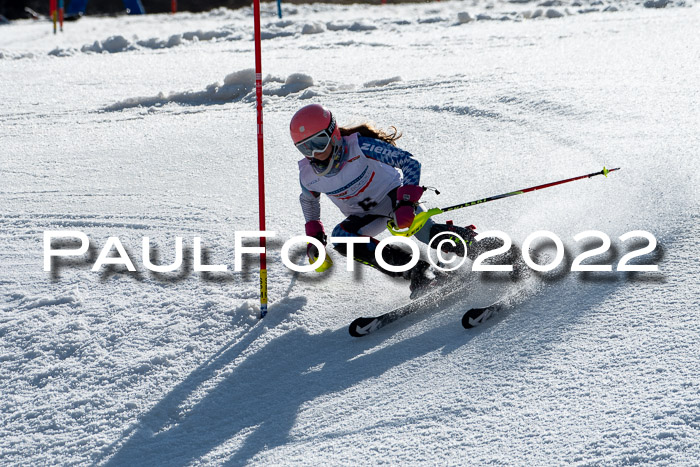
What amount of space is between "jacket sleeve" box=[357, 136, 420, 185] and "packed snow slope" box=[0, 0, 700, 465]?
496mm

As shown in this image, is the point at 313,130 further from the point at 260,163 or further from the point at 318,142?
the point at 260,163

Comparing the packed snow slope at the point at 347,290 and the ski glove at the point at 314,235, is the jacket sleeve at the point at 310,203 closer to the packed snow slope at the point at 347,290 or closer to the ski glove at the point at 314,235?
the ski glove at the point at 314,235

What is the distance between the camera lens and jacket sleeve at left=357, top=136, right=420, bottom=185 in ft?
13.5

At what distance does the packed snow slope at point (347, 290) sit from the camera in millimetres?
3057

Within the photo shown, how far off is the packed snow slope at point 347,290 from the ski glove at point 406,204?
1.65 feet

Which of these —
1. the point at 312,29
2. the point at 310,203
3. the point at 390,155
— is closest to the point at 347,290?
the point at 310,203

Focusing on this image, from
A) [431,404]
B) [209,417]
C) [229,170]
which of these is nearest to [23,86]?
[229,170]

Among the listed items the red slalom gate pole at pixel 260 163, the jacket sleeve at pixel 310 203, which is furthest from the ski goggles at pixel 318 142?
the jacket sleeve at pixel 310 203

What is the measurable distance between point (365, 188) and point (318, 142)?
0.47m

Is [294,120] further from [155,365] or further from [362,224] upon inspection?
[155,365]

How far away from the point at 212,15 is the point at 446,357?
1491cm

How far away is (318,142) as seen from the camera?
388 centimetres

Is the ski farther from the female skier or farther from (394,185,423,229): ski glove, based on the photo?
(394,185,423,229): ski glove

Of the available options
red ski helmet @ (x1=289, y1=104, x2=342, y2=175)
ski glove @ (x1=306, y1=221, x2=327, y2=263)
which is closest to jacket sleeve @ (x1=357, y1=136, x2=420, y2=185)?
red ski helmet @ (x1=289, y1=104, x2=342, y2=175)
